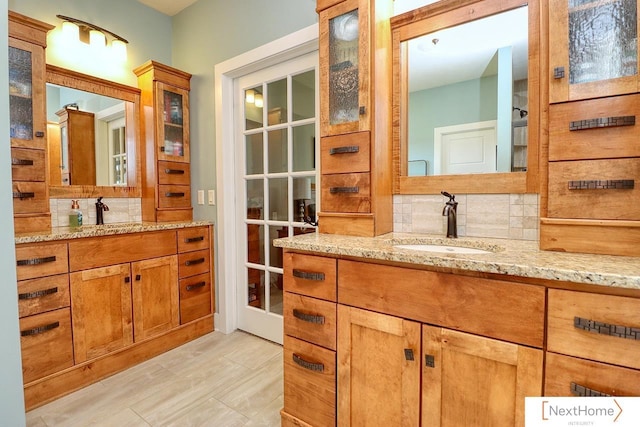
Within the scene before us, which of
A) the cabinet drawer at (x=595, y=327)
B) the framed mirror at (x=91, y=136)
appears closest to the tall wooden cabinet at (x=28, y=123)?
the framed mirror at (x=91, y=136)

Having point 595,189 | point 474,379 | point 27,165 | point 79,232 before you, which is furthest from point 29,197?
point 595,189

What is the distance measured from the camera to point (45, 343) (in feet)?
5.34

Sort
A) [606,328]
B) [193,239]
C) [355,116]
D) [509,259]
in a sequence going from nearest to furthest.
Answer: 1. [606,328]
2. [509,259]
3. [355,116]
4. [193,239]

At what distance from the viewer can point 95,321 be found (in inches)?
71.9

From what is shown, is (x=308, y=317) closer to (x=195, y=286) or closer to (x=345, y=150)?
(x=345, y=150)

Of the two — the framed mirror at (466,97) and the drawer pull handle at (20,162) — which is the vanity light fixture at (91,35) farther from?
the framed mirror at (466,97)

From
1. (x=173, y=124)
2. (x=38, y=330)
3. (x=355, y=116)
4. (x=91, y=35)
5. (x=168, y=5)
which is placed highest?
(x=168, y=5)

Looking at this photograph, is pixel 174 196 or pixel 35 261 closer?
pixel 35 261

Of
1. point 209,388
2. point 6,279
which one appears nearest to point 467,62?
point 6,279

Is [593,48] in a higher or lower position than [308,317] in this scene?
higher

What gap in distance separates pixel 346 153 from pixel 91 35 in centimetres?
221

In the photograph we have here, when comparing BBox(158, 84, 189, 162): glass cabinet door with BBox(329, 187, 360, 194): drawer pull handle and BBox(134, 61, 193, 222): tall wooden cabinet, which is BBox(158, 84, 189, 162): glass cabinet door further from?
BBox(329, 187, 360, 194): drawer pull handle

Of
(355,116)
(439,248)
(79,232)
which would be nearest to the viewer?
(439,248)

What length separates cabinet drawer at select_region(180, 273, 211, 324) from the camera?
2.30m
